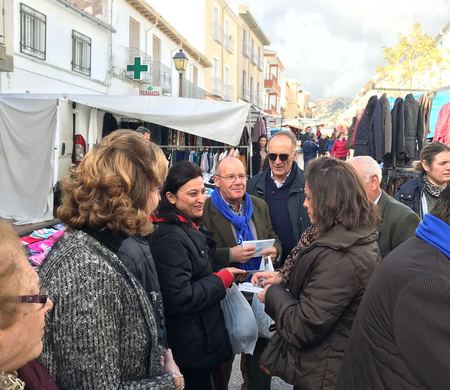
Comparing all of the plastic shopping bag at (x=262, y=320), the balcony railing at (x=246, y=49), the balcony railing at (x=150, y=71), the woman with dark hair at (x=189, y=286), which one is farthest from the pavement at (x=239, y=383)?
the balcony railing at (x=246, y=49)

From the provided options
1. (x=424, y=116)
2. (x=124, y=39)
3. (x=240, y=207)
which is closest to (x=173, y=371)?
(x=240, y=207)

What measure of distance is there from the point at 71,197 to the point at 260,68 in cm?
4374

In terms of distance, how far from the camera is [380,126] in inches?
267

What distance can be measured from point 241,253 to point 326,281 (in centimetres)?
111

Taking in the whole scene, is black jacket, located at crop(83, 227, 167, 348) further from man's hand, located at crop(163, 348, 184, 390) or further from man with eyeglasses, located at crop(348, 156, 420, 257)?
man with eyeglasses, located at crop(348, 156, 420, 257)

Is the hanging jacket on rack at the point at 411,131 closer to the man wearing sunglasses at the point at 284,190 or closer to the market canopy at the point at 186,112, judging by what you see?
the market canopy at the point at 186,112

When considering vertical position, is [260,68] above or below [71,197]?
above

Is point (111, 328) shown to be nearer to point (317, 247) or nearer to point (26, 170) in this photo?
point (317, 247)

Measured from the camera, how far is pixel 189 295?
229 centimetres

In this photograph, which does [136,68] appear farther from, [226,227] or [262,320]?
[262,320]

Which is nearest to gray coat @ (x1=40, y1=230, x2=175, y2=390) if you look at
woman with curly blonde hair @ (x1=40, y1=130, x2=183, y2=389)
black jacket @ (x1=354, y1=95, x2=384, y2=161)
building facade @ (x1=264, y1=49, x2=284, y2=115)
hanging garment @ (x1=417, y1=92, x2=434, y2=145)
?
woman with curly blonde hair @ (x1=40, y1=130, x2=183, y2=389)

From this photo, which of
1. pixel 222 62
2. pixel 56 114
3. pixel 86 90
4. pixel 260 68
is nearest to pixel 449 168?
pixel 56 114

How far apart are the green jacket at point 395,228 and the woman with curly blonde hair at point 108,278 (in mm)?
1757

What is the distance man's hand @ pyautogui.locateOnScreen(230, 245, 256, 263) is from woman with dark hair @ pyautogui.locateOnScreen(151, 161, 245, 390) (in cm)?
43
